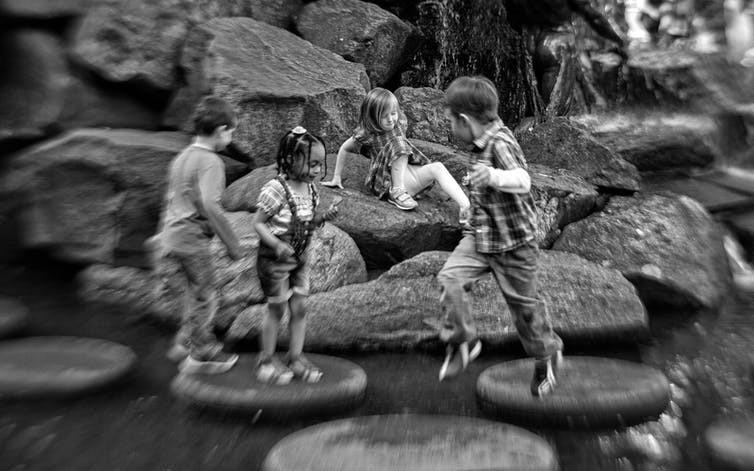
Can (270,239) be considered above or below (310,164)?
below

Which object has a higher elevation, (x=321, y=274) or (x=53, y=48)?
(x=53, y=48)

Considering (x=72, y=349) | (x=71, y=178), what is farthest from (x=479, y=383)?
(x=71, y=178)

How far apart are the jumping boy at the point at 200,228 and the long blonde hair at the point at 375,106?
2.27 metres

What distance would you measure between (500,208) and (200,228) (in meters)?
1.60

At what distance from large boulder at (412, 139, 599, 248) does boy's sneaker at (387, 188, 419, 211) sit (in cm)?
68

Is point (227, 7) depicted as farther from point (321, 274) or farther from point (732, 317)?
point (732, 317)

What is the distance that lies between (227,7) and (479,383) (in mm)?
6367

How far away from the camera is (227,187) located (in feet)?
20.6

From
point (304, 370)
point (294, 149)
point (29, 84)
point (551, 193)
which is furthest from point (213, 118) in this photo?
point (29, 84)

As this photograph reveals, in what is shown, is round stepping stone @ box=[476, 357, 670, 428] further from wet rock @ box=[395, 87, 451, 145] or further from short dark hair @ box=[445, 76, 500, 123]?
wet rock @ box=[395, 87, 451, 145]

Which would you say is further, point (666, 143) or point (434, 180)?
point (666, 143)

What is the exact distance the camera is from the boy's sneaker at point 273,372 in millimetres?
3441

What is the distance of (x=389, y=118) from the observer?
6.05m

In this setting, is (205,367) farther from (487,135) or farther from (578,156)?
(578,156)
